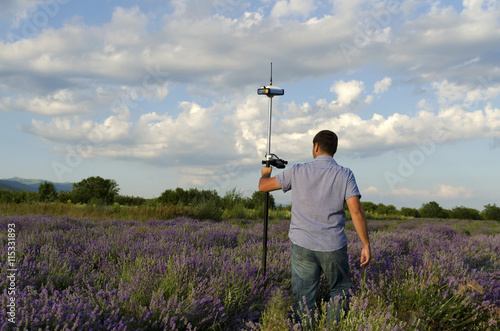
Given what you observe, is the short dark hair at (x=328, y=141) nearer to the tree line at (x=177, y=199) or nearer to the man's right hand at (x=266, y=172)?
the man's right hand at (x=266, y=172)

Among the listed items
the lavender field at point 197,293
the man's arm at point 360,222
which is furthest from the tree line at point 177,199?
the man's arm at point 360,222

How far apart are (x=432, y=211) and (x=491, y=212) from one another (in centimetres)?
426

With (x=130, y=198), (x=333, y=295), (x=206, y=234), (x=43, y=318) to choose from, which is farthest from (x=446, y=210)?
(x=43, y=318)

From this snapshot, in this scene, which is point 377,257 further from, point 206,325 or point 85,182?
point 85,182

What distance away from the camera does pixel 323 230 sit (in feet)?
11.2

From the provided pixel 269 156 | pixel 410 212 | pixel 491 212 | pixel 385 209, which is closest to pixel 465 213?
pixel 491 212

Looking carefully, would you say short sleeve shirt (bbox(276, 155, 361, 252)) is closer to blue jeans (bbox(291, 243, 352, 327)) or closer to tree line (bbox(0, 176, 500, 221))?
blue jeans (bbox(291, 243, 352, 327))

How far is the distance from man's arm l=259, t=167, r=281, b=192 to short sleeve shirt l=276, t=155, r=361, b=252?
219mm

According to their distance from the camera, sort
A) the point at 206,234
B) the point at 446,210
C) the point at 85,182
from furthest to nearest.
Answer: the point at 446,210 → the point at 85,182 → the point at 206,234

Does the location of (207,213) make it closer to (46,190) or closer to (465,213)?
(46,190)

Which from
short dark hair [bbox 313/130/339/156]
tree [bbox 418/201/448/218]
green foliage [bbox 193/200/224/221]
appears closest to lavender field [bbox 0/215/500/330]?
short dark hair [bbox 313/130/339/156]

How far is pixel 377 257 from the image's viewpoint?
18.8ft

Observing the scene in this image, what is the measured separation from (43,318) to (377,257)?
4763 millimetres

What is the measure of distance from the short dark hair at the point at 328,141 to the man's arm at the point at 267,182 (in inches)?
23.7
